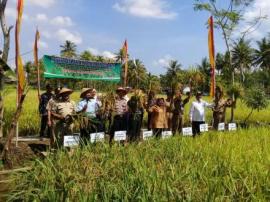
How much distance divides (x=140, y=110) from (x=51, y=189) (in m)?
3.83

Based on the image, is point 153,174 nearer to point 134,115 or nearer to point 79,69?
point 134,115

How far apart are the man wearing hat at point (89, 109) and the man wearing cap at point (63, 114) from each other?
18cm

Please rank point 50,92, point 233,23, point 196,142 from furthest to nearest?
point 233,23
point 50,92
point 196,142

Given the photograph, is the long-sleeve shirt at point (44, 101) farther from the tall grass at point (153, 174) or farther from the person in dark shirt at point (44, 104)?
the tall grass at point (153, 174)

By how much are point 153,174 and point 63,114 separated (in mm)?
2740

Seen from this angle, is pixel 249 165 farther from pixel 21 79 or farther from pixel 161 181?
pixel 21 79

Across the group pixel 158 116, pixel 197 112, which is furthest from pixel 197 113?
pixel 158 116

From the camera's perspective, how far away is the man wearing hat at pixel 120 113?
26.9 feet

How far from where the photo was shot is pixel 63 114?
721cm

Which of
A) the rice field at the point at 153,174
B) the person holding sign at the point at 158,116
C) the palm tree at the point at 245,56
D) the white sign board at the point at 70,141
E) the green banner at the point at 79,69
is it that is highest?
the palm tree at the point at 245,56

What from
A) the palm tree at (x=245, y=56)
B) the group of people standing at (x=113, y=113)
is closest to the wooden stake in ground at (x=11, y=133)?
the group of people standing at (x=113, y=113)

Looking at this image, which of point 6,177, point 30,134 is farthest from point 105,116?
point 30,134

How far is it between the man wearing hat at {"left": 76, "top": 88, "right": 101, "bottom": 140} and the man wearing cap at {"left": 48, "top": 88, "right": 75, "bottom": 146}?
18 cm

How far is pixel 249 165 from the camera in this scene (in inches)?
208
